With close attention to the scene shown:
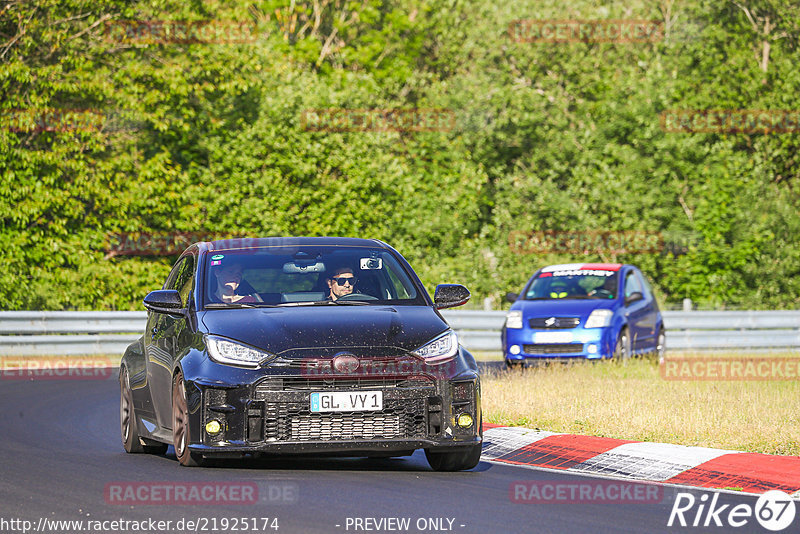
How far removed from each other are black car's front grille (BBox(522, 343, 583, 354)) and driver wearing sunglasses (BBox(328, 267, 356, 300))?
9892 millimetres

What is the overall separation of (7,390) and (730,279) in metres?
23.6

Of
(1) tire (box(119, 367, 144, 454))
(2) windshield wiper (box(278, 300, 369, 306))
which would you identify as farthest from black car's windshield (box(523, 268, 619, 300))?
(2) windshield wiper (box(278, 300, 369, 306))

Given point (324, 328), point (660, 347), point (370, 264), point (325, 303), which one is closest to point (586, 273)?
point (660, 347)

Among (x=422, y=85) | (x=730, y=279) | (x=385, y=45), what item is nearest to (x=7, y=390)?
(x=730, y=279)

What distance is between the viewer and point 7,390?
17922 millimetres

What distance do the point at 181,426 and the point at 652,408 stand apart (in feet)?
16.1

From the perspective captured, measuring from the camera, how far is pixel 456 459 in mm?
9344

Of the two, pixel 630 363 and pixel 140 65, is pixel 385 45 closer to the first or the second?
pixel 140 65

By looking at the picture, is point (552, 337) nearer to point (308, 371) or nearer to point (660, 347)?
point (660, 347)

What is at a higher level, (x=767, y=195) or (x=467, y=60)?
(x=467, y=60)

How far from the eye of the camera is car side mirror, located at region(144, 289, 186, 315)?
31.7 ft

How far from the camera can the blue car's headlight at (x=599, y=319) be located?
1944 centimetres

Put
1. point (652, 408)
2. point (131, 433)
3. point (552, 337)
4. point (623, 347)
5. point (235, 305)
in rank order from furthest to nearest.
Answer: point (623, 347) → point (552, 337) → point (652, 408) → point (131, 433) → point (235, 305)

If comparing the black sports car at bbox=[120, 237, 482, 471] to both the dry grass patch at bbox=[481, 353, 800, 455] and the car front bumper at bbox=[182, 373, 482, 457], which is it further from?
A: the dry grass patch at bbox=[481, 353, 800, 455]
